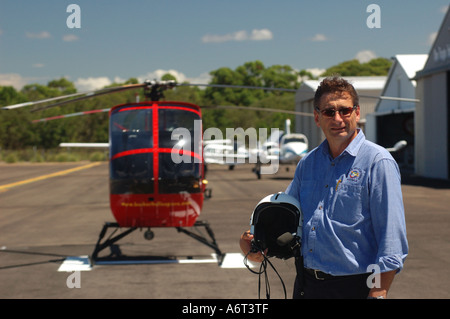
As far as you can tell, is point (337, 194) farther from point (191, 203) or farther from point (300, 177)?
→ point (191, 203)

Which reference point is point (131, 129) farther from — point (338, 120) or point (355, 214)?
point (355, 214)

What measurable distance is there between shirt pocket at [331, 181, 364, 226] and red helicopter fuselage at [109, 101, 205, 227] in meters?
6.57

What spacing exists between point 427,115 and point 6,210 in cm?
2219

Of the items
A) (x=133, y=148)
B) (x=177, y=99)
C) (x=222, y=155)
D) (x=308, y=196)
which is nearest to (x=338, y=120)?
(x=308, y=196)

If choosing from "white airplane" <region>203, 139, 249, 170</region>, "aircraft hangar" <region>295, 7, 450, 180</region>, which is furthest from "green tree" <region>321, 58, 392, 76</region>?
"aircraft hangar" <region>295, 7, 450, 180</region>

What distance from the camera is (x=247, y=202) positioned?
63.9 feet

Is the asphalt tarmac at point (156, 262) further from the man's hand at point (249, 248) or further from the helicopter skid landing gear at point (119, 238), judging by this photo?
the man's hand at point (249, 248)

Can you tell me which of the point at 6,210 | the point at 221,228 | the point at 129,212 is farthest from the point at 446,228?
the point at 6,210

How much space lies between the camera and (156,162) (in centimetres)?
948

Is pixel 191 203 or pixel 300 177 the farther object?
pixel 191 203

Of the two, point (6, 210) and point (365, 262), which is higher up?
point (365, 262)

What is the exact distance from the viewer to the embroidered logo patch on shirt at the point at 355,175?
2977 mm

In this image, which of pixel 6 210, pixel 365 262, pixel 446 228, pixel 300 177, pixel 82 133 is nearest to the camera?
pixel 365 262

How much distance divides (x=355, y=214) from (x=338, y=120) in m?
0.48
